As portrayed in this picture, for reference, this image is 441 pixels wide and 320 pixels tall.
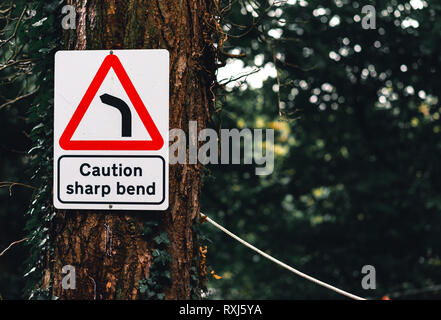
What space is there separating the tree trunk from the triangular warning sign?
96mm

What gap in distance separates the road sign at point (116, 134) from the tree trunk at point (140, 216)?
56 mm

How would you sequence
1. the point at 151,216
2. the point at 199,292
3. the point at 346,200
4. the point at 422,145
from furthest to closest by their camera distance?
the point at 346,200, the point at 422,145, the point at 199,292, the point at 151,216

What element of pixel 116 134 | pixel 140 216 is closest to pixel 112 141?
pixel 116 134

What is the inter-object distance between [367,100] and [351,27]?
1.01 meters

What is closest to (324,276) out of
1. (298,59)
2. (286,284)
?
(286,284)

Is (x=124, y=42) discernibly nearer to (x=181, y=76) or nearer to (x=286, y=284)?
(x=181, y=76)

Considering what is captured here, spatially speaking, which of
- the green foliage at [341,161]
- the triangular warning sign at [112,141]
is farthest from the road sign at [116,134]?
the green foliage at [341,161]

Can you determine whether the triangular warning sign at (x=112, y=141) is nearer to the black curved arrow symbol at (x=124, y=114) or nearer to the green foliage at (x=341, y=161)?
the black curved arrow symbol at (x=124, y=114)

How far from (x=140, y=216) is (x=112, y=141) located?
0.32 meters

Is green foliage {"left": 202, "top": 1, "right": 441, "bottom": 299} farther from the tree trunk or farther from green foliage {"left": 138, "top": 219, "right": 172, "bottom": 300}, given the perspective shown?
green foliage {"left": 138, "top": 219, "right": 172, "bottom": 300}

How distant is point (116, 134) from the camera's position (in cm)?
211

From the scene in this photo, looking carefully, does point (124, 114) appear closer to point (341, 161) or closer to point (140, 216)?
point (140, 216)

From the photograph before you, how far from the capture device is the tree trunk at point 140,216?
6.82 feet

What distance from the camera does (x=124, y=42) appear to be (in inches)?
84.6
